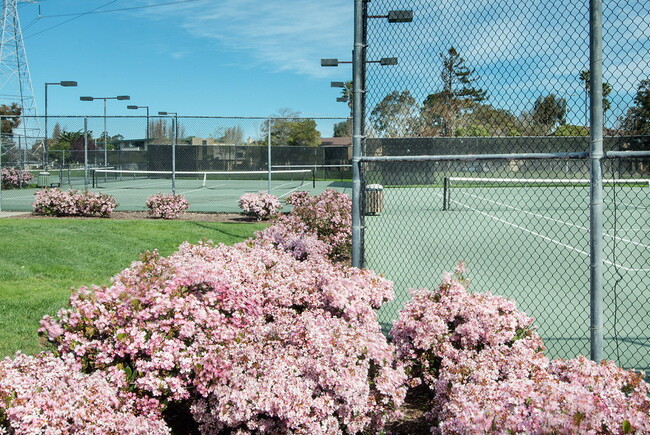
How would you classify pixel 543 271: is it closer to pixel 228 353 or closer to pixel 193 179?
pixel 228 353

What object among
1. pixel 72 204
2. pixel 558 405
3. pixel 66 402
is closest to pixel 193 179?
pixel 72 204

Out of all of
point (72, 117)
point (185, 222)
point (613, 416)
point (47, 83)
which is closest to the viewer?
point (613, 416)

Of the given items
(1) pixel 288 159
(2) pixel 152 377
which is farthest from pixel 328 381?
(1) pixel 288 159

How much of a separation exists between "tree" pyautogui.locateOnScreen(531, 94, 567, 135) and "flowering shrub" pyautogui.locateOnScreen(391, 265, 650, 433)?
4.51 ft

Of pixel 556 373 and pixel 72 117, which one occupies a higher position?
pixel 72 117

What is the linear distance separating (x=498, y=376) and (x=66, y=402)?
2530 mm

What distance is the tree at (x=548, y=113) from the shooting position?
15.7 ft

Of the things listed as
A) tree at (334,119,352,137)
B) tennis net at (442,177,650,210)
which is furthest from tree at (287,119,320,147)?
tennis net at (442,177,650,210)

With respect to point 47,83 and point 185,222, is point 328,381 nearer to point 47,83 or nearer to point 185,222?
point 185,222

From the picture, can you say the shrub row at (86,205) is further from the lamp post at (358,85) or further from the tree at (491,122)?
the tree at (491,122)

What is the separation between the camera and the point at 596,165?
4184 mm

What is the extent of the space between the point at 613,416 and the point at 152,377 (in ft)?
8.12

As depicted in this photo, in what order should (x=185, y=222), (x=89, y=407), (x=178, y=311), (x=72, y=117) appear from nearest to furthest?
(x=89, y=407)
(x=178, y=311)
(x=185, y=222)
(x=72, y=117)

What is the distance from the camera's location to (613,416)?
8.16 feet
